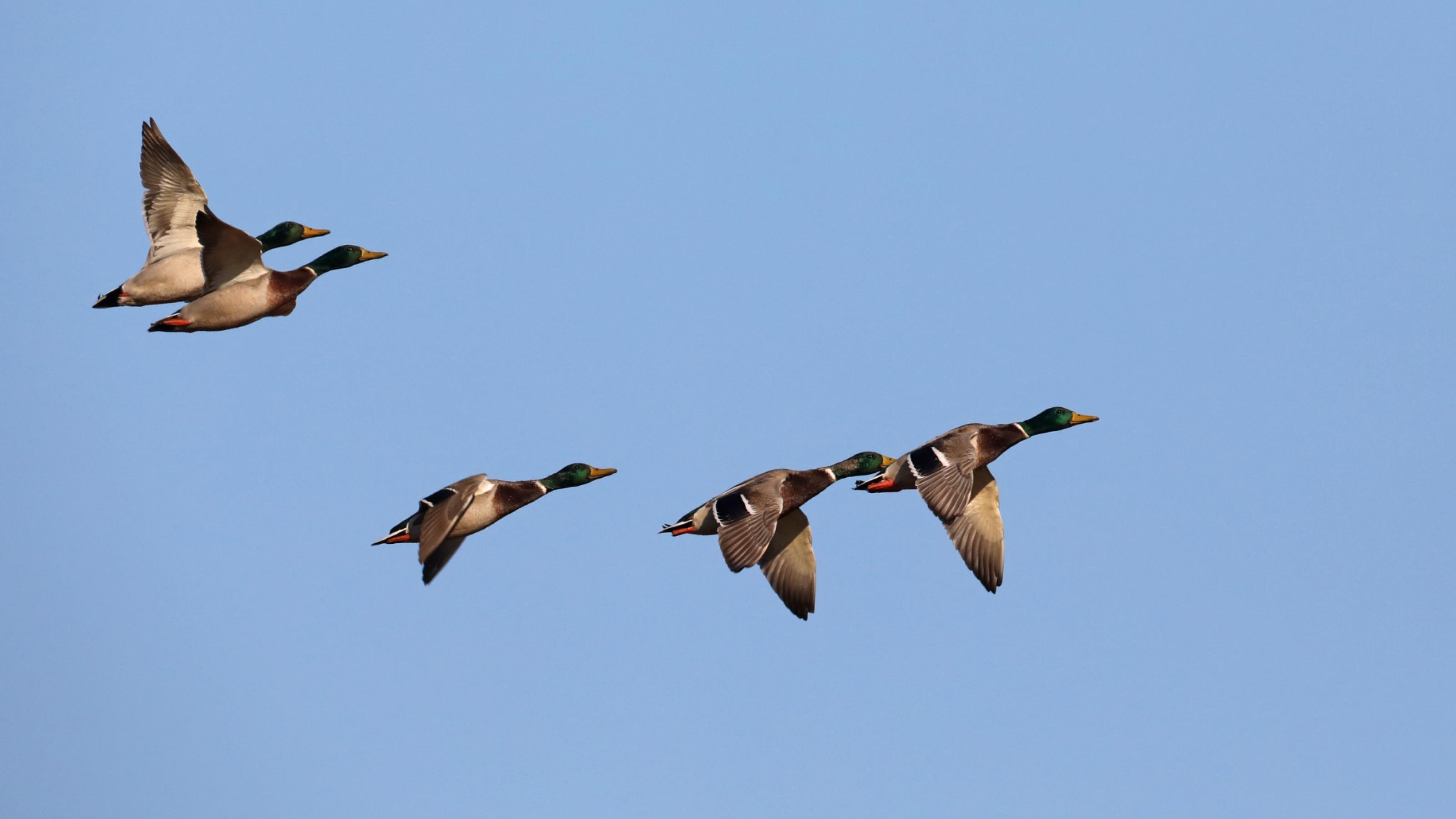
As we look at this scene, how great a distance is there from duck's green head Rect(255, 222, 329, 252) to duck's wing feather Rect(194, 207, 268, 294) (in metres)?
1.87

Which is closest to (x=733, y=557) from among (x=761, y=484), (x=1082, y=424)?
(x=761, y=484)

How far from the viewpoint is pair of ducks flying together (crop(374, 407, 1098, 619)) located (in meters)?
25.8

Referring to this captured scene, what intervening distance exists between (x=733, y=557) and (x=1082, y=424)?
24.7 ft

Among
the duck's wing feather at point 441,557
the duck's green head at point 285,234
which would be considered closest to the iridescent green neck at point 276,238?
the duck's green head at point 285,234

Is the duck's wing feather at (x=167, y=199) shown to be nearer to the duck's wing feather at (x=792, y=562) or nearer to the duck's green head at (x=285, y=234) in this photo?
the duck's green head at (x=285, y=234)

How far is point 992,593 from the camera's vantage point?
2738 cm

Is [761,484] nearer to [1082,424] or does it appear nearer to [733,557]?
[733,557]

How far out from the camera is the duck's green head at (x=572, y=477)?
1121 inches

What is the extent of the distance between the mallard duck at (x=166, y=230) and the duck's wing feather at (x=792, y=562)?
833cm

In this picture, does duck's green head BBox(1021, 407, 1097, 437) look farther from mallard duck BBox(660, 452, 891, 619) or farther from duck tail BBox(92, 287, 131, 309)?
duck tail BBox(92, 287, 131, 309)

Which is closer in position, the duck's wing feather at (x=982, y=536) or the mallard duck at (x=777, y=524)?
the mallard duck at (x=777, y=524)

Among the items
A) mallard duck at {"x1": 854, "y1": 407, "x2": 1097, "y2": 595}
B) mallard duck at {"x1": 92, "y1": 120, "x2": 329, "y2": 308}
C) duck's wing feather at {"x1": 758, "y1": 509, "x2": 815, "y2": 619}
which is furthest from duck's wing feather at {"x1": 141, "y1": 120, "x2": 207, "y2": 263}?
mallard duck at {"x1": 854, "y1": 407, "x2": 1097, "y2": 595}

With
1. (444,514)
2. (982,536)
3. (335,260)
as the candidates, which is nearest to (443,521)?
(444,514)

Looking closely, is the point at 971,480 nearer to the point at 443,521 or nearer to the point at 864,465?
the point at 864,465
